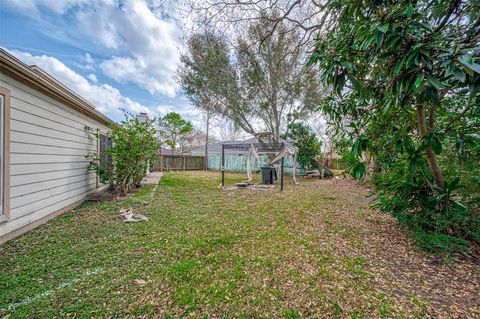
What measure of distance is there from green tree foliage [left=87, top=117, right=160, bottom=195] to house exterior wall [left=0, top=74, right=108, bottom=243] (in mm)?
585

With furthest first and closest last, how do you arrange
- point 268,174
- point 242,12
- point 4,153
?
point 268,174, point 242,12, point 4,153

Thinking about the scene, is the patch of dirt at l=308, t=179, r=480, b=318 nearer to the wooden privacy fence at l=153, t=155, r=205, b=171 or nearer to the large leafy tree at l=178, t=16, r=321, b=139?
the large leafy tree at l=178, t=16, r=321, b=139

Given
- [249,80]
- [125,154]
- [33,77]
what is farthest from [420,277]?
[249,80]

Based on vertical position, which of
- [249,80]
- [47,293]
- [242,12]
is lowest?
[47,293]

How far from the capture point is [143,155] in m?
6.32

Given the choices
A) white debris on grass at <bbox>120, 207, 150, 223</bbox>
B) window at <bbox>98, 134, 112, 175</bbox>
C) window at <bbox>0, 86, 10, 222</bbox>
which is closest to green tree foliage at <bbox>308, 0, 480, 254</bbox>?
white debris on grass at <bbox>120, 207, 150, 223</bbox>

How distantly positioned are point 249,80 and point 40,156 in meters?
9.16

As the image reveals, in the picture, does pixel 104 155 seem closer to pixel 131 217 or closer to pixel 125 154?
pixel 125 154

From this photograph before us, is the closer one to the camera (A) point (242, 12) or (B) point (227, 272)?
(B) point (227, 272)

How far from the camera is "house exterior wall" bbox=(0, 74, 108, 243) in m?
3.17

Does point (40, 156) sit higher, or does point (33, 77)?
point (33, 77)

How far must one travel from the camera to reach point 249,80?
10844 millimetres

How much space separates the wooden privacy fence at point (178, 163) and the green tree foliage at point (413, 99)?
1516 cm

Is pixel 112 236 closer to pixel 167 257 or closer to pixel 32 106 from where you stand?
pixel 167 257
